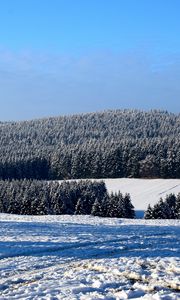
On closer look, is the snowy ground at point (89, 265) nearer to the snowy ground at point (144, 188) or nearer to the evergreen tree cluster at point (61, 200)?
the evergreen tree cluster at point (61, 200)

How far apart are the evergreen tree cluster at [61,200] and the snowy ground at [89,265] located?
37743 millimetres

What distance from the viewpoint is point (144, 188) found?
352 feet

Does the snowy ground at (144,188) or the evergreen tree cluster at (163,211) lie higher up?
the snowy ground at (144,188)

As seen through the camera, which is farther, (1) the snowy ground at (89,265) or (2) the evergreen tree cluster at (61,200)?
(2) the evergreen tree cluster at (61,200)

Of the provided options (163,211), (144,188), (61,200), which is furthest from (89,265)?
(144,188)

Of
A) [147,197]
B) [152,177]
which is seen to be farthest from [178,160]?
[147,197]

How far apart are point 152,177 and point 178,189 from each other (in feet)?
57.6

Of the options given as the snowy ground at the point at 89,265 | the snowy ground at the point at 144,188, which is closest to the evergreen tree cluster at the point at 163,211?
the snowy ground at the point at 144,188

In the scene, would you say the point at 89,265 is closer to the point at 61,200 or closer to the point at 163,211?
the point at 163,211

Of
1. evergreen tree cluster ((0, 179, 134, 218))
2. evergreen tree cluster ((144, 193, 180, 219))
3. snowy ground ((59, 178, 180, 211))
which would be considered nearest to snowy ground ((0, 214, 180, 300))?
evergreen tree cluster ((144, 193, 180, 219))

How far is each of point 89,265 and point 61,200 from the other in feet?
192

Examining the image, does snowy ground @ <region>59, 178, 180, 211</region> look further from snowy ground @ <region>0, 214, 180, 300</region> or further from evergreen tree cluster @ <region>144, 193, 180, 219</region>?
snowy ground @ <region>0, 214, 180, 300</region>

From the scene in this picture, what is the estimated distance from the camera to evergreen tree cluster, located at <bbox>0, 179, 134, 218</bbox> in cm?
7194

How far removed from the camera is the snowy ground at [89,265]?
14797 millimetres
